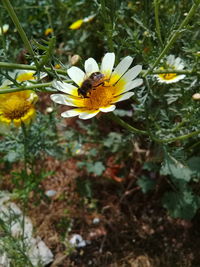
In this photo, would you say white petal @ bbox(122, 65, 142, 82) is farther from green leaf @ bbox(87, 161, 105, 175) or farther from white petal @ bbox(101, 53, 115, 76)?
green leaf @ bbox(87, 161, 105, 175)

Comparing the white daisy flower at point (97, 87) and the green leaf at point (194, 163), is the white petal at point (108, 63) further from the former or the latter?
the green leaf at point (194, 163)

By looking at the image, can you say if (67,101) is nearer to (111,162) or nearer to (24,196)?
(24,196)

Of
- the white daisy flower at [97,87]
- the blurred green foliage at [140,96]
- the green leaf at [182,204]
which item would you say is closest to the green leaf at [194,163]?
the blurred green foliage at [140,96]

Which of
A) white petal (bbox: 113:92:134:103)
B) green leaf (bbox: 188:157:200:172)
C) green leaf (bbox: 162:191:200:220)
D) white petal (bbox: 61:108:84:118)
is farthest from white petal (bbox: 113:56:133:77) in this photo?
green leaf (bbox: 162:191:200:220)

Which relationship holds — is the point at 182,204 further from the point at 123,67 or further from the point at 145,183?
the point at 123,67

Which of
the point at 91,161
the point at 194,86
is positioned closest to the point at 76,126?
the point at 91,161

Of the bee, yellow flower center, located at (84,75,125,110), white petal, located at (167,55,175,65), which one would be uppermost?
the bee
